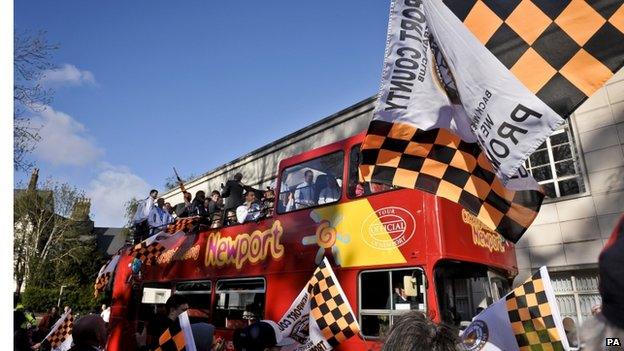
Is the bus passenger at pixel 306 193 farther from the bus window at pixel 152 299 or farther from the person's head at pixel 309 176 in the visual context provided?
the bus window at pixel 152 299

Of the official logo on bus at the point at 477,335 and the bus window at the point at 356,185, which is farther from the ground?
the bus window at the point at 356,185

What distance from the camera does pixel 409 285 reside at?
4.70 meters

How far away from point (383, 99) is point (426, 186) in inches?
34.8

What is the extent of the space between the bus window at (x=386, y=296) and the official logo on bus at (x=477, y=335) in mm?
916

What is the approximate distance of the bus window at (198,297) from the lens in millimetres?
6952

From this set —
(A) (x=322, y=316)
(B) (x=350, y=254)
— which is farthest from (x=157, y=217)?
(A) (x=322, y=316)

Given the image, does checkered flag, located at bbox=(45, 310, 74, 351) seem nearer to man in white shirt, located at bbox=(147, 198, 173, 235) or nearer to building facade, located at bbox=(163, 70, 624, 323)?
man in white shirt, located at bbox=(147, 198, 173, 235)

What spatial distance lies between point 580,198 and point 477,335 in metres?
6.15

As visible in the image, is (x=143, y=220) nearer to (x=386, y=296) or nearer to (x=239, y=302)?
(x=239, y=302)

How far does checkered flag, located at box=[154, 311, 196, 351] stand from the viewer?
3.25 metres

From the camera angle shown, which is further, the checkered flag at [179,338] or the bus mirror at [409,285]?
the bus mirror at [409,285]

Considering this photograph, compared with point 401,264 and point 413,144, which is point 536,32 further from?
point 401,264

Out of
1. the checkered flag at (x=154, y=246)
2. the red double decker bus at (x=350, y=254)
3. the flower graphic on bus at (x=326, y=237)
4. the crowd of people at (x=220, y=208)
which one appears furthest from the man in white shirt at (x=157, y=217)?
the flower graphic on bus at (x=326, y=237)

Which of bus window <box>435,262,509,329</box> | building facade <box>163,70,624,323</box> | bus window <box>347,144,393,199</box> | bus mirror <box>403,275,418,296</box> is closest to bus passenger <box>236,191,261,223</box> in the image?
bus window <box>347,144,393,199</box>
